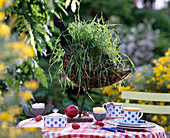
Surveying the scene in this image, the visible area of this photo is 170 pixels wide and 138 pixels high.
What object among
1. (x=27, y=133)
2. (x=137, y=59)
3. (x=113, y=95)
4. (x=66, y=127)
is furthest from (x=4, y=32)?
(x=137, y=59)

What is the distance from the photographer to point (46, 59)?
21.7ft

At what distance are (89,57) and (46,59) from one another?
16.0 ft

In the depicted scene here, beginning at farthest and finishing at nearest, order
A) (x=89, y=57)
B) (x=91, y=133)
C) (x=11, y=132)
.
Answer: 1. (x=89, y=57)
2. (x=91, y=133)
3. (x=11, y=132)

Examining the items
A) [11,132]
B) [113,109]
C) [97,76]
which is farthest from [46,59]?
[11,132]

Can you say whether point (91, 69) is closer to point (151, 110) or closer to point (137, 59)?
point (151, 110)

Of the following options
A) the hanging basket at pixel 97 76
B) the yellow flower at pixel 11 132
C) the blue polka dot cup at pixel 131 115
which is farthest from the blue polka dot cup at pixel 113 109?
the yellow flower at pixel 11 132

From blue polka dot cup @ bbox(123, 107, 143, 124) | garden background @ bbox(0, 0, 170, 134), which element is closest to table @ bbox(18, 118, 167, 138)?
blue polka dot cup @ bbox(123, 107, 143, 124)

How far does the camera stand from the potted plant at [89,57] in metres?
1.83

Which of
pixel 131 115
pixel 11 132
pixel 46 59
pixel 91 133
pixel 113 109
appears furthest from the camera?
pixel 46 59

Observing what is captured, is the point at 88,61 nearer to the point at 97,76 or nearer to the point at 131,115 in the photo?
the point at 97,76

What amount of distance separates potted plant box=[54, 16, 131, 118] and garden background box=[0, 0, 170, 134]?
0.10 metres

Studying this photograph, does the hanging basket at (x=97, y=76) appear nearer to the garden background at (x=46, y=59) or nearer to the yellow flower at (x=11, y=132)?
the garden background at (x=46, y=59)

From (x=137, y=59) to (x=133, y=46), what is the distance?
17.1 inches

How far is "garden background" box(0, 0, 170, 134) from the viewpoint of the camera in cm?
67
